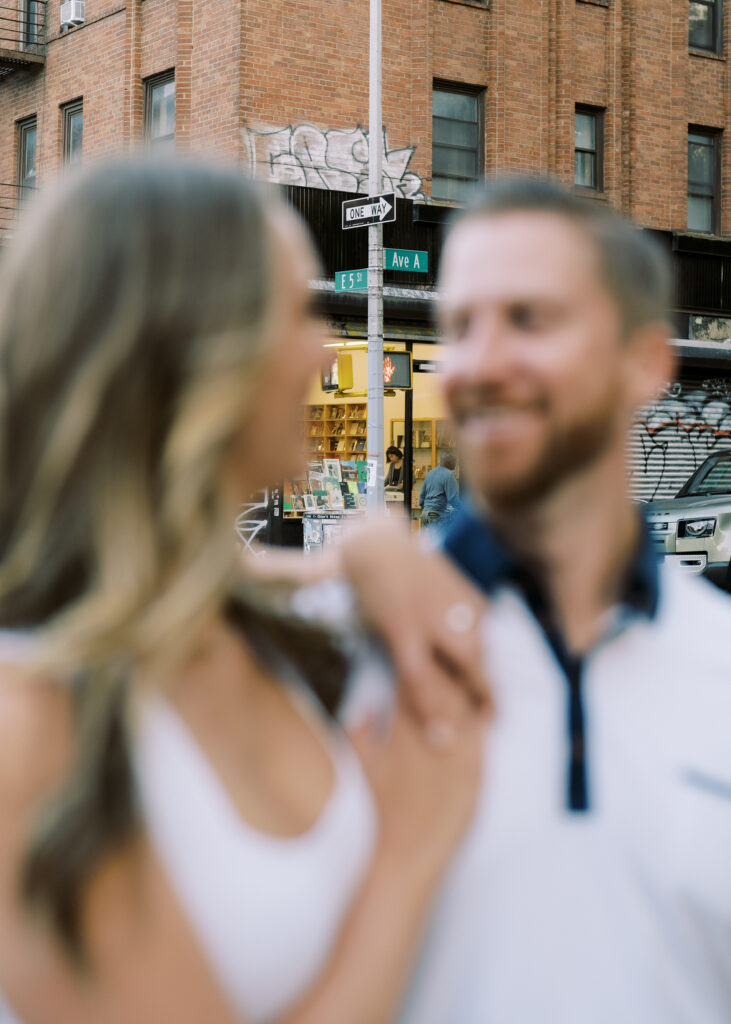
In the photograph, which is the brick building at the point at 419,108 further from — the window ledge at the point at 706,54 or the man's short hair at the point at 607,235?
the man's short hair at the point at 607,235

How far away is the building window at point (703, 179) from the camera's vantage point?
2322 cm

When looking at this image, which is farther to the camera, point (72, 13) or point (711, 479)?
point (72, 13)

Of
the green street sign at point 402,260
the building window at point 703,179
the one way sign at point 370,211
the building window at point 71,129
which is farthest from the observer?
the building window at point 703,179

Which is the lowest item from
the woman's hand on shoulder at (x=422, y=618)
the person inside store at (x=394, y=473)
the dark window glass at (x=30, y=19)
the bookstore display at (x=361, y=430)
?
the woman's hand on shoulder at (x=422, y=618)

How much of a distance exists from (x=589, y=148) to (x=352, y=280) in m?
7.99

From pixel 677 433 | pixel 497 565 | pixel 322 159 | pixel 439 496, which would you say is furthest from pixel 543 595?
pixel 677 433

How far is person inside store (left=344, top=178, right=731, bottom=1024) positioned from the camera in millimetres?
1527

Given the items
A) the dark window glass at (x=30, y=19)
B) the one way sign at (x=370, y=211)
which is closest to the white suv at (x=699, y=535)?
the one way sign at (x=370, y=211)

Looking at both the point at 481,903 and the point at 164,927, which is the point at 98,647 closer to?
the point at 164,927

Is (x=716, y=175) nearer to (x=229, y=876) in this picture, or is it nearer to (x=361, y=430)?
(x=361, y=430)

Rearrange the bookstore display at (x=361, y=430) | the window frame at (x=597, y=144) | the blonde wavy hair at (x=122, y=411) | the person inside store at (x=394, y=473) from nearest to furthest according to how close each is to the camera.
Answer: the blonde wavy hair at (x=122, y=411)
the bookstore display at (x=361, y=430)
the person inside store at (x=394, y=473)
the window frame at (x=597, y=144)

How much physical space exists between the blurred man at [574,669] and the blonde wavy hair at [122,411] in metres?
0.40

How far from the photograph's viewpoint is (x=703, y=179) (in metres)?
23.4

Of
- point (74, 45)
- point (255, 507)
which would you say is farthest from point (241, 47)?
point (255, 507)
